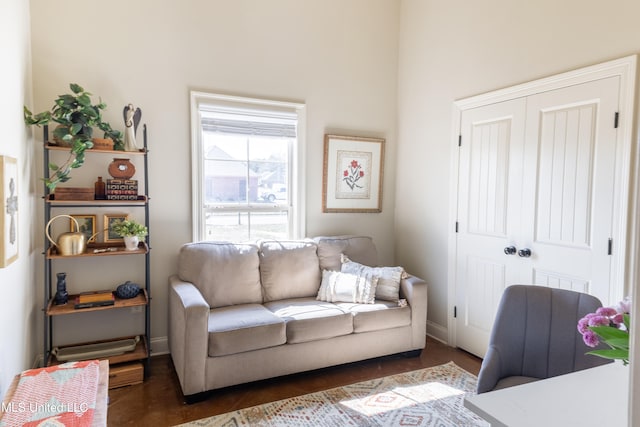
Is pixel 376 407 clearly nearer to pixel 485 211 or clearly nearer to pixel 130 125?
pixel 485 211

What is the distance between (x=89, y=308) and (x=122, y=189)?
2.74 ft

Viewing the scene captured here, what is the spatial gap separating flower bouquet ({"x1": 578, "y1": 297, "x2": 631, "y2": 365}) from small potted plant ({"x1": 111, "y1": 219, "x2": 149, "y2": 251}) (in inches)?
105

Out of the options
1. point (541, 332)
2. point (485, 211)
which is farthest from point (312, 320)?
point (485, 211)

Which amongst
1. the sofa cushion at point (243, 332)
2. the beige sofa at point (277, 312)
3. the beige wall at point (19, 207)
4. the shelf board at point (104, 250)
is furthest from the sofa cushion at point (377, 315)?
the beige wall at point (19, 207)

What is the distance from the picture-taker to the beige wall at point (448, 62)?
244cm

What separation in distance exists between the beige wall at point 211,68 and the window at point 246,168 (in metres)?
0.10

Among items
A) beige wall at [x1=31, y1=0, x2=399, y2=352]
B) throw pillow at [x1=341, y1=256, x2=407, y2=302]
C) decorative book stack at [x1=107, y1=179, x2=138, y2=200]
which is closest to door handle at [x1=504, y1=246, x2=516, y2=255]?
throw pillow at [x1=341, y1=256, x2=407, y2=302]

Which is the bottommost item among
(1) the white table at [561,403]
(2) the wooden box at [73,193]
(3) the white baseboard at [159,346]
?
(3) the white baseboard at [159,346]

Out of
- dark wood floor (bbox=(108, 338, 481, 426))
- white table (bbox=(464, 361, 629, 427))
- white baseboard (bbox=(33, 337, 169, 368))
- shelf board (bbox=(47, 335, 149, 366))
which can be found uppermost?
white table (bbox=(464, 361, 629, 427))

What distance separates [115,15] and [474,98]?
2.85m

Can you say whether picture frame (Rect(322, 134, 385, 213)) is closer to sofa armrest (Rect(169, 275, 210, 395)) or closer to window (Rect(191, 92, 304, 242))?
window (Rect(191, 92, 304, 242))

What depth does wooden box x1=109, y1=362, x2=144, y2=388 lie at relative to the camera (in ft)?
8.57

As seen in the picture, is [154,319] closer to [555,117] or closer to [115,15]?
[115,15]

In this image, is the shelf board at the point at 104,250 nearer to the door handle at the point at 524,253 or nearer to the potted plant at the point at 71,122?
the potted plant at the point at 71,122
